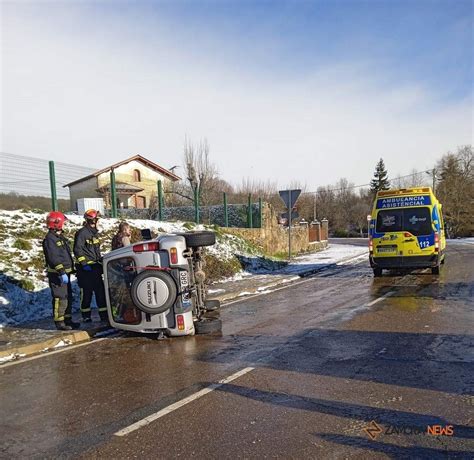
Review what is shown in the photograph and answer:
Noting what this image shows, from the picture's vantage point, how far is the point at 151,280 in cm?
662

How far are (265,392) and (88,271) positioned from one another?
478cm

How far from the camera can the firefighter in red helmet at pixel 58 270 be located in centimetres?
748

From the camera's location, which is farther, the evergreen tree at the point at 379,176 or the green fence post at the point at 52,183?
the evergreen tree at the point at 379,176

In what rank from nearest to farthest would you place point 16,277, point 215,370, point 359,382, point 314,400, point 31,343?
1. point 314,400
2. point 359,382
3. point 215,370
4. point 31,343
5. point 16,277

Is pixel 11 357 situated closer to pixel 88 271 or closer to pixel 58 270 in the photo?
pixel 58 270

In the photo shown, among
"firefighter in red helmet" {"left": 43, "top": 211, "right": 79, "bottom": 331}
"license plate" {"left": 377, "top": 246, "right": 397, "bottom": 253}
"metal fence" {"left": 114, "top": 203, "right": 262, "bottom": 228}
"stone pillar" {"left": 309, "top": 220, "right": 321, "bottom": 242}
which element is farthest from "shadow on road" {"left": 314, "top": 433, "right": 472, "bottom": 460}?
"stone pillar" {"left": 309, "top": 220, "right": 321, "bottom": 242}

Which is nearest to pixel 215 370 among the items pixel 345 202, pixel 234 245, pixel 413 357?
pixel 413 357

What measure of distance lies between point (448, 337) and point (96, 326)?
18.5 ft

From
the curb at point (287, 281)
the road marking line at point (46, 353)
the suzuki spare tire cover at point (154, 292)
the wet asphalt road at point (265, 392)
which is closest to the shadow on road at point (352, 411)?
the wet asphalt road at point (265, 392)

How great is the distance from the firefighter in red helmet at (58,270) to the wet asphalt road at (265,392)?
1087 millimetres

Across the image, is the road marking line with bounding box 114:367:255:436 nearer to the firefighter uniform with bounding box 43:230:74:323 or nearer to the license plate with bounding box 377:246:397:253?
the firefighter uniform with bounding box 43:230:74:323

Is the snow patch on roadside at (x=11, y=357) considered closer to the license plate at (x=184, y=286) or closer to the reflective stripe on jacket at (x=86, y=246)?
the reflective stripe on jacket at (x=86, y=246)

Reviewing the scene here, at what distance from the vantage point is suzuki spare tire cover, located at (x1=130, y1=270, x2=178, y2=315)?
6.60m

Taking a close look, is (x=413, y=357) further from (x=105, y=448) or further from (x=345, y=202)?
(x=345, y=202)
